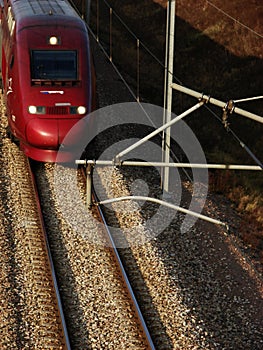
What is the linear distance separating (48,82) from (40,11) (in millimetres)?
2680

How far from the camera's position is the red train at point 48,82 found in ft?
54.5

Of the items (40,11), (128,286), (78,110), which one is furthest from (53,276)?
(40,11)

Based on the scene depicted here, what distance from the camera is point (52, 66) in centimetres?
1698

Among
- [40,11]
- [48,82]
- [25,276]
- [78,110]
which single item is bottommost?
[25,276]

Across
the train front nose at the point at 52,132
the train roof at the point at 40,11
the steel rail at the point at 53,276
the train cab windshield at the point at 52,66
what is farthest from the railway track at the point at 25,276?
the train roof at the point at 40,11

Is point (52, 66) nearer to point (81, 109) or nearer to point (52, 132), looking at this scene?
point (81, 109)

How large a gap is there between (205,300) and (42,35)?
328 inches

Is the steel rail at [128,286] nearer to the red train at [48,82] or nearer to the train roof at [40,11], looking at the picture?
the red train at [48,82]

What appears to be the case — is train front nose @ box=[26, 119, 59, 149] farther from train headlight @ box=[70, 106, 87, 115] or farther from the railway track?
the railway track

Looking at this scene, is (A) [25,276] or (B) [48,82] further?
(B) [48,82]

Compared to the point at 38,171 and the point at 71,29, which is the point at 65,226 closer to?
the point at 38,171

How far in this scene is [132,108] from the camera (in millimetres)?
23812

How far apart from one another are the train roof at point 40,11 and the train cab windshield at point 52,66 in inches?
45.6

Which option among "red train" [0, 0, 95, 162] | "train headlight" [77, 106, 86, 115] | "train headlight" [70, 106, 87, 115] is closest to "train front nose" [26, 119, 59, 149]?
"red train" [0, 0, 95, 162]
